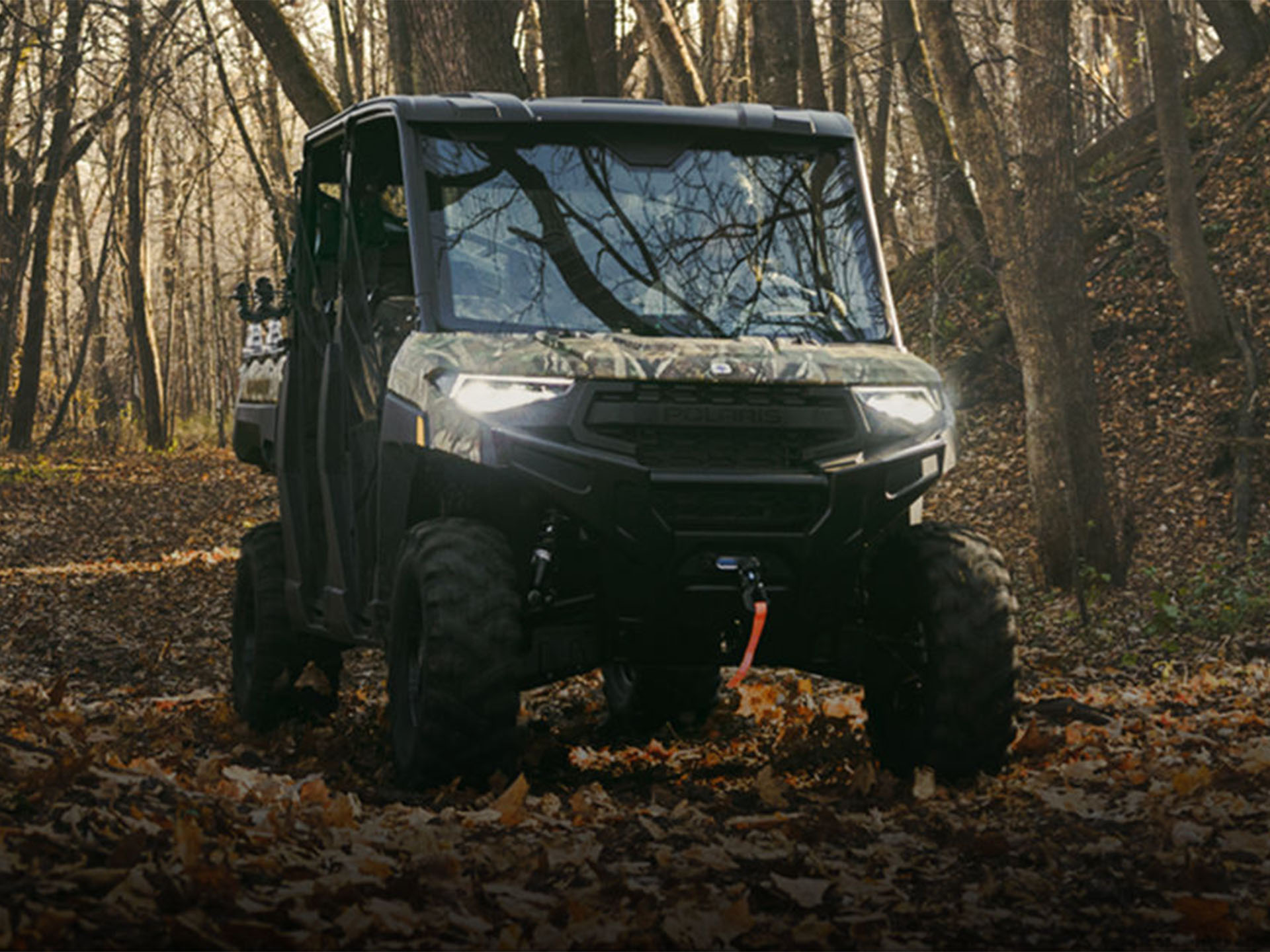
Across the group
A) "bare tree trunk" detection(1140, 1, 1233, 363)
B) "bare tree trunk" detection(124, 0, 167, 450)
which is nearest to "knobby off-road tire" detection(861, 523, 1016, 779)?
"bare tree trunk" detection(1140, 1, 1233, 363)

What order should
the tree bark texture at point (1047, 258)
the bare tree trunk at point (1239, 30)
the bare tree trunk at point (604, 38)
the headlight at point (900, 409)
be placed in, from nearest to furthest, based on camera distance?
the headlight at point (900, 409) < the tree bark texture at point (1047, 258) < the bare tree trunk at point (604, 38) < the bare tree trunk at point (1239, 30)

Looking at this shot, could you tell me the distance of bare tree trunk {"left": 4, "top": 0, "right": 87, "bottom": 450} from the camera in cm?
3012

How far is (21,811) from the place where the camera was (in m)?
5.04

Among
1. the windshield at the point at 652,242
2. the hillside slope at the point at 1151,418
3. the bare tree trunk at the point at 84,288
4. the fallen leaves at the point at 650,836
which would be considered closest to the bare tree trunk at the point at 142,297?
the bare tree trunk at the point at 84,288

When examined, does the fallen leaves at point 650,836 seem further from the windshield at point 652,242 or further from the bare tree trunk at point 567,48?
the bare tree trunk at point 567,48

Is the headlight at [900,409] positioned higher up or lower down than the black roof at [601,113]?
lower down

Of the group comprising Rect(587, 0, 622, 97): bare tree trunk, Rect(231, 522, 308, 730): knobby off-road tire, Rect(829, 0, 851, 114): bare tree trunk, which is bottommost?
Rect(231, 522, 308, 730): knobby off-road tire

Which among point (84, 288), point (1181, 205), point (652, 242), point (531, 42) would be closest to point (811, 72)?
point (1181, 205)

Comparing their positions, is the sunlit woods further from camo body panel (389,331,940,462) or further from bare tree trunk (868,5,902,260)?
camo body panel (389,331,940,462)

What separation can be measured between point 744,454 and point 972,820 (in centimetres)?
154

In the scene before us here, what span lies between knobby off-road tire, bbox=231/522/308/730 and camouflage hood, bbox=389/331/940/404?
8.66ft

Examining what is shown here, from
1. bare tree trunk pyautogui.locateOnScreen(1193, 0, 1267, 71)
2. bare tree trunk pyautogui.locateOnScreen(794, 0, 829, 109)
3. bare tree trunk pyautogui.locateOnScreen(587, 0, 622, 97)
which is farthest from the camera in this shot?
bare tree trunk pyautogui.locateOnScreen(1193, 0, 1267, 71)

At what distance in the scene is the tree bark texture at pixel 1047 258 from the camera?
45.4 feet

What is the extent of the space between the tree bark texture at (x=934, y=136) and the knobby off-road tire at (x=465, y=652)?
47.1 ft
